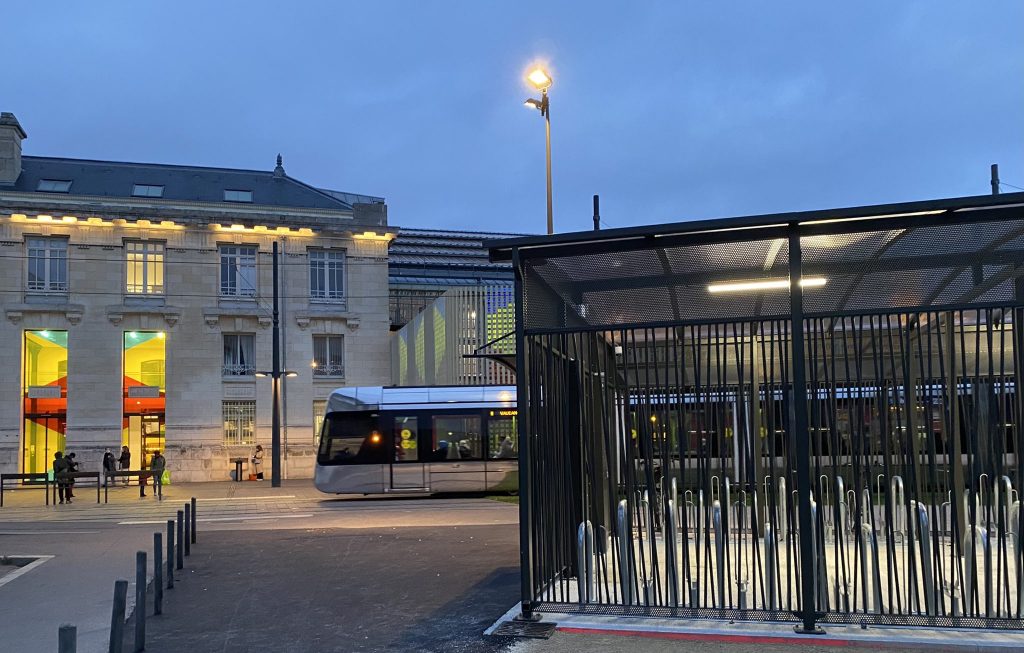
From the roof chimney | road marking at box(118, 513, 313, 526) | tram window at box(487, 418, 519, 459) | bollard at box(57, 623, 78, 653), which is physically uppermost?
the roof chimney

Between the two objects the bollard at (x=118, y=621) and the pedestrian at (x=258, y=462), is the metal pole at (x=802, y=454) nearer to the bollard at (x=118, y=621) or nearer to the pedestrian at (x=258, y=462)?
the bollard at (x=118, y=621)

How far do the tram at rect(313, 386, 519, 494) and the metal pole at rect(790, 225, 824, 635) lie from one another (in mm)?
15705

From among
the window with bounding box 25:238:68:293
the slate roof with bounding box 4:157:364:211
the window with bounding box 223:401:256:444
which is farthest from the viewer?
the slate roof with bounding box 4:157:364:211

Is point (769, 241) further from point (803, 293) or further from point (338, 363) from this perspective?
point (338, 363)

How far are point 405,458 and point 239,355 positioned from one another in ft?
43.3

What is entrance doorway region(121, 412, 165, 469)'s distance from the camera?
32.9 meters

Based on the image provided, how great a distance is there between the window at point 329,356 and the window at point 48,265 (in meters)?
8.93

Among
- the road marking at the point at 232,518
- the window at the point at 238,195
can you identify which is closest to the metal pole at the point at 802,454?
the road marking at the point at 232,518

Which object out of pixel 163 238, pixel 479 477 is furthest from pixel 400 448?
pixel 163 238

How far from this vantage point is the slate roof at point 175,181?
115 feet

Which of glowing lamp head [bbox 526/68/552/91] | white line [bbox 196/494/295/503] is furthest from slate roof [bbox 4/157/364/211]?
glowing lamp head [bbox 526/68/552/91]

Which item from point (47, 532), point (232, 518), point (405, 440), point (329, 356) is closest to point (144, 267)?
point (329, 356)

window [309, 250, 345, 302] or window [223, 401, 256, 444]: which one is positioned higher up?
window [309, 250, 345, 302]

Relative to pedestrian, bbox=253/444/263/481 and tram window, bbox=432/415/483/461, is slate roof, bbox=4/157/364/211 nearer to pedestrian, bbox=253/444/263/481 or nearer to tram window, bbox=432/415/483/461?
pedestrian, bbox=253/444/263/481
